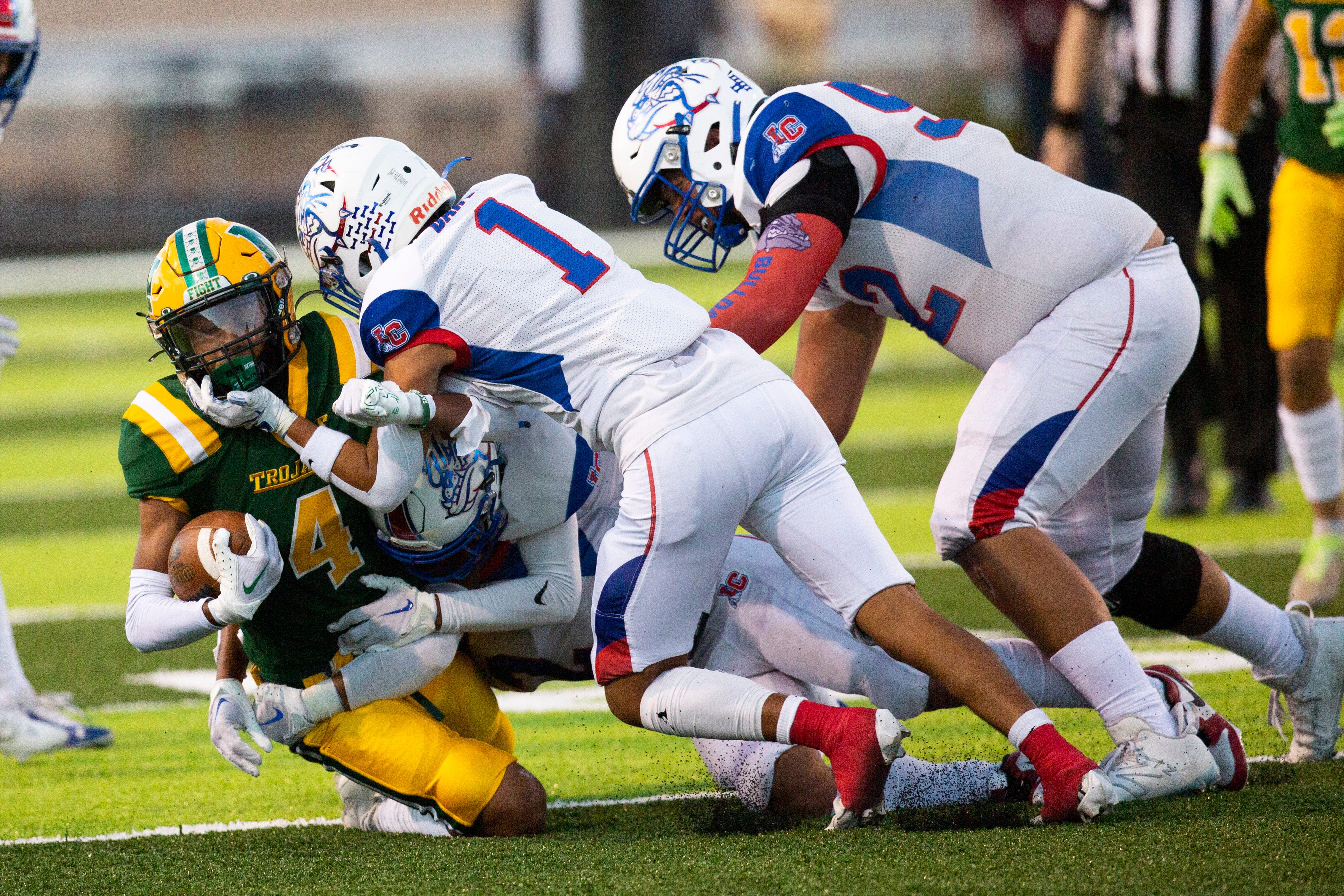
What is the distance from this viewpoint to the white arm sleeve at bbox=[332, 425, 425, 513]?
274 cm

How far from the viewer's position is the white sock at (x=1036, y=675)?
9.85ft

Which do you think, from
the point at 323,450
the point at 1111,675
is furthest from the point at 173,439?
the point at 1111,675

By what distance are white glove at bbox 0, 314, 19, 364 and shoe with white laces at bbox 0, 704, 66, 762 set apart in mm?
823

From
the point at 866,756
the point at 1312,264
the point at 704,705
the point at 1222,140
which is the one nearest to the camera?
the point at 866,756

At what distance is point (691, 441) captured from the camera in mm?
2670

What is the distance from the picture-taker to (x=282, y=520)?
294 cm

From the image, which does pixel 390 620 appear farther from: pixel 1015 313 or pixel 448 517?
pixel 1015 313

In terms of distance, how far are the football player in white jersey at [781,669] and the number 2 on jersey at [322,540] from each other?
104 millimetres

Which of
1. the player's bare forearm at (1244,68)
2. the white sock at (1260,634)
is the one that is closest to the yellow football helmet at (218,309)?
the white sock at (1260,634)

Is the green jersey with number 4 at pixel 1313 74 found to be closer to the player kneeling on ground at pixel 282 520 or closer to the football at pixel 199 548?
the player kneeling on ground at pixel 282 520

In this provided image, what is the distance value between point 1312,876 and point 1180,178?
13.2 feet

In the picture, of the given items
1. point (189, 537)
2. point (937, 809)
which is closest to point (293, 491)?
point (189, 537)

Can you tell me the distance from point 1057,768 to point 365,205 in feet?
5.41

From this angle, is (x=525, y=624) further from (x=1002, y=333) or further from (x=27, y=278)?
(x=27, y=278)
